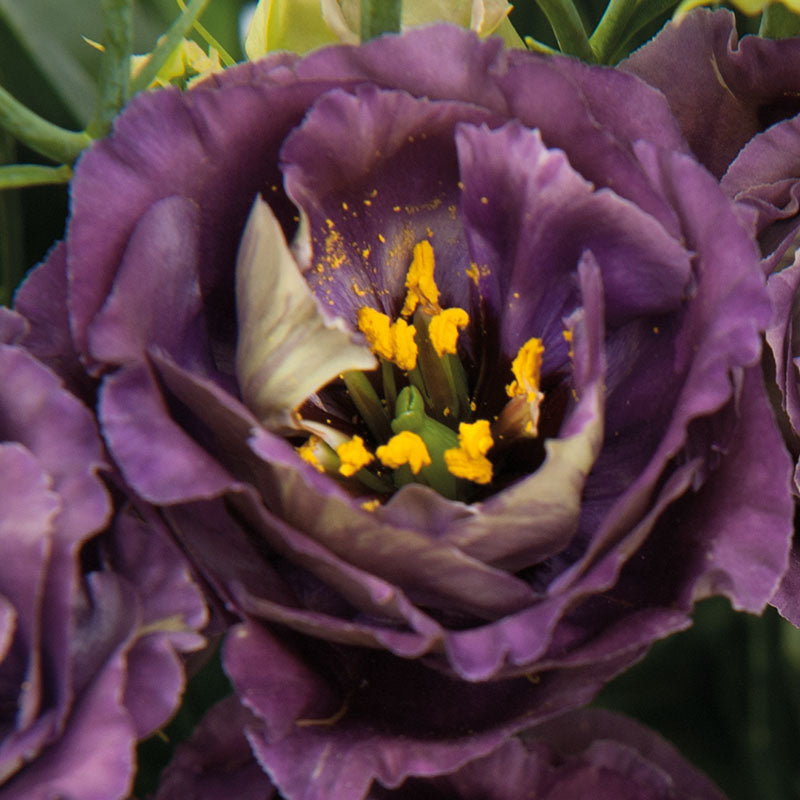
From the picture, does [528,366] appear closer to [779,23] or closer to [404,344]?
[404,344]

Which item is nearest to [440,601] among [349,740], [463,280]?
[349,740]

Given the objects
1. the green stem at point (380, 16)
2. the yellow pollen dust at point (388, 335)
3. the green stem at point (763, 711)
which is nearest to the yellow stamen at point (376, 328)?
the yellow pollen dust at point (388, 335)

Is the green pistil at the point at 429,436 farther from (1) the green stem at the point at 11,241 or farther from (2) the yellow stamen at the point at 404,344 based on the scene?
(1) the green stem at the point at 11,241

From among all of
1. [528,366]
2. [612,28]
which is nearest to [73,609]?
[528,366]

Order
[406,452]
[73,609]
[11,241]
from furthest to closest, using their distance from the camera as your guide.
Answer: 1. [11,241]
2. [406,452]
3. [73,609]

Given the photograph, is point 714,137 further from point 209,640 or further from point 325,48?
point 209,640

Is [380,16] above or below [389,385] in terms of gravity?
above

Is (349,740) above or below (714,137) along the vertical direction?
below
